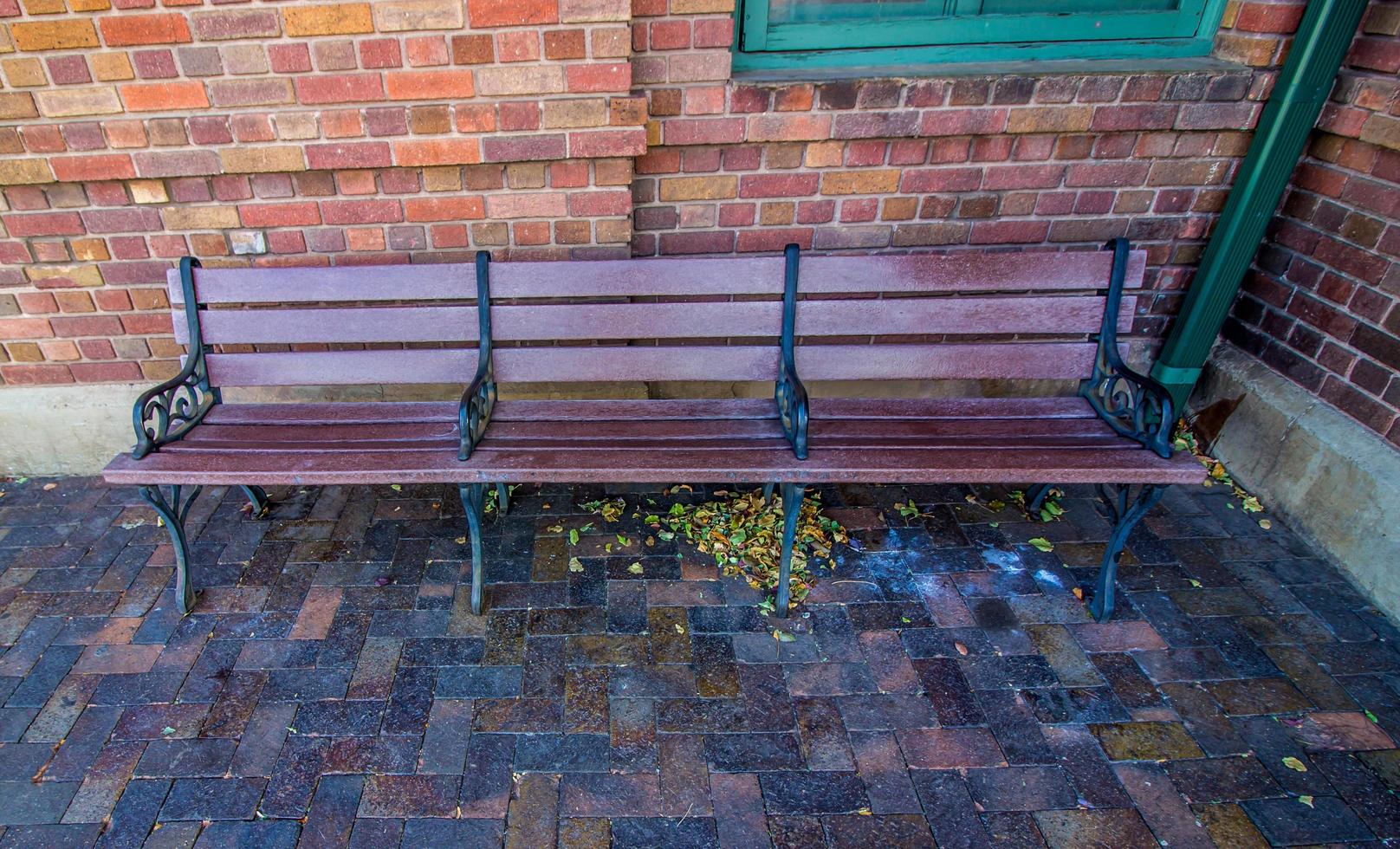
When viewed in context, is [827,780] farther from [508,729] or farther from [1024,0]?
[1024,0]

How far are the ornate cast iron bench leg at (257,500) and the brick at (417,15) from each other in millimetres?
1741

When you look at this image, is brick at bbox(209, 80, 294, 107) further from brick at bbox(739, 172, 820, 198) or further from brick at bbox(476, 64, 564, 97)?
brick at bbox(739, 172, 820, 198)

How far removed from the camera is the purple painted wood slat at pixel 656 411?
2.60 m

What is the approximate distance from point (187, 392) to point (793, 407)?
2.09 m

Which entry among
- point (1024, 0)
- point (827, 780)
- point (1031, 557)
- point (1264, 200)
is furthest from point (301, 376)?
point (1264, 200)

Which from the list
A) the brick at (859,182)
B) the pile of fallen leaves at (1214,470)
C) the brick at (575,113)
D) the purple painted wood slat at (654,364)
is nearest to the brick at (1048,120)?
the brick at (859,182)

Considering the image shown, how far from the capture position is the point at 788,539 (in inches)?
96.5

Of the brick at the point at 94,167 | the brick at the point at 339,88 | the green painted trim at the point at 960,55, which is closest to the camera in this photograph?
the brick at the point at 339,88

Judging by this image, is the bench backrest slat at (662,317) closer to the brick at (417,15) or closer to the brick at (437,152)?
the brick at (437,152)

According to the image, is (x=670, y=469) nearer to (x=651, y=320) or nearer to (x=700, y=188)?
(x=651, y=320)

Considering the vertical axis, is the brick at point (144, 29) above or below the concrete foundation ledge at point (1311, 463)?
above

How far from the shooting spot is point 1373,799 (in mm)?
1941

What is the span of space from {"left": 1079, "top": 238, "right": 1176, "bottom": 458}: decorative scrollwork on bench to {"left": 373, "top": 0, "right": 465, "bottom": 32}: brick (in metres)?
2.31

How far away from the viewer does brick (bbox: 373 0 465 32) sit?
238 centimetres
